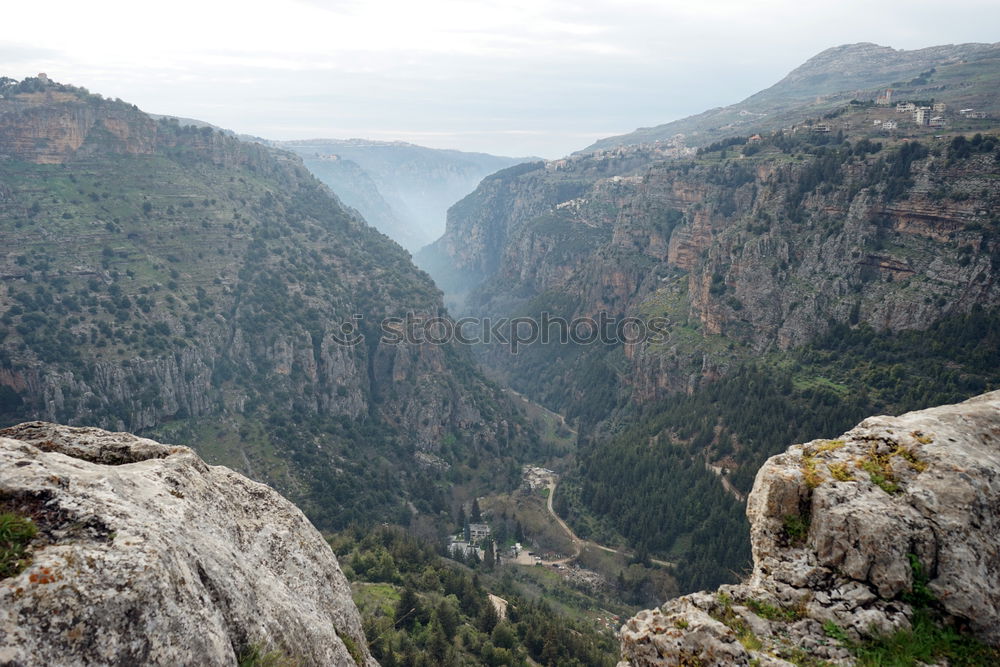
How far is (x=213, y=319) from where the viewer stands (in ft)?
304

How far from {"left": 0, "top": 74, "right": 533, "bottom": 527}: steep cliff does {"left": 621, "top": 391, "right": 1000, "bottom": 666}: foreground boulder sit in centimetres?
6919

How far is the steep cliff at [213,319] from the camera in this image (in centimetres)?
7556

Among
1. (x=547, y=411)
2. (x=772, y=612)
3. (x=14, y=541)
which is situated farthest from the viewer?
(x=547, y=411)

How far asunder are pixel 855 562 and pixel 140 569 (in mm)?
15363

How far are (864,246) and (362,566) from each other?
3155 inches

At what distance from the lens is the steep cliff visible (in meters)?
75.6

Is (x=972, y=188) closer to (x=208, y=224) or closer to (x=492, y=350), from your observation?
(x=208, y=224)

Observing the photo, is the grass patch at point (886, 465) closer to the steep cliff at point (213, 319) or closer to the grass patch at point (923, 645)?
the grass patch at point (923, 645)

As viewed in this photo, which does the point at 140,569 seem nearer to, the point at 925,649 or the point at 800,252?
the point at 925,649

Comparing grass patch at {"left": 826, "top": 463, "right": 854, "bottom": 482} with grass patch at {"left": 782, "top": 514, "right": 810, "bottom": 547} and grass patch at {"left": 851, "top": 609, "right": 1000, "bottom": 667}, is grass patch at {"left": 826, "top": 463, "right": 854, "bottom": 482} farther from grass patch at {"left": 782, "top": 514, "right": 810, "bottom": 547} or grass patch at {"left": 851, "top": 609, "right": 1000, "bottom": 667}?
grass patch at {"left": 851, "top": 609, "right": 1000, "bottom": 667}

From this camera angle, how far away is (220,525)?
1345 centimetres

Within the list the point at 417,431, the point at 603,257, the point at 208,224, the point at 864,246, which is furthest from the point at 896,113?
the point at 208,224

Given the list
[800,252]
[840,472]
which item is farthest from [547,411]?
[840,472]

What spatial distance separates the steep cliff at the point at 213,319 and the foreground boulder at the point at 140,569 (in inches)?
2563
